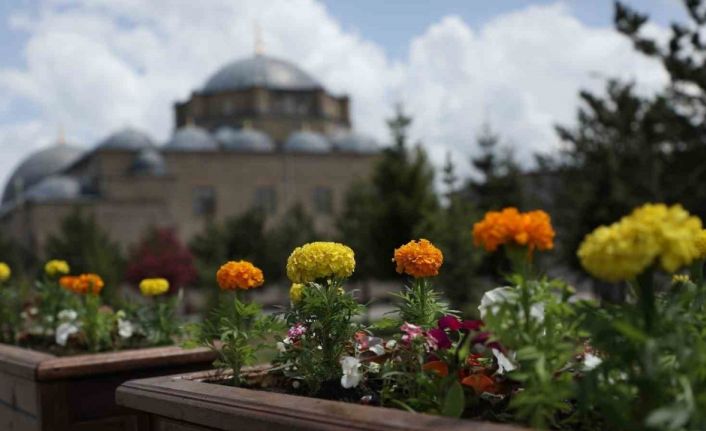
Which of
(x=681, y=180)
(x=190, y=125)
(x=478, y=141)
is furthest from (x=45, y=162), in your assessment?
(x=681, y=180)

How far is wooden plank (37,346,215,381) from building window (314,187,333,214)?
5022cm

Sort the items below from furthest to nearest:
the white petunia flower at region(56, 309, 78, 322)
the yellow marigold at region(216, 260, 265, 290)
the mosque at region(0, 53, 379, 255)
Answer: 1. the mosque at region(0, 53, 379, 255)
2. the white petunia flower at region(56, 309, 78, 322)
3. the yellow marigold at region(216, 260, 265, 290)

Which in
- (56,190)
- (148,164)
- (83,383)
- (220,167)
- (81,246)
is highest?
(148,164)

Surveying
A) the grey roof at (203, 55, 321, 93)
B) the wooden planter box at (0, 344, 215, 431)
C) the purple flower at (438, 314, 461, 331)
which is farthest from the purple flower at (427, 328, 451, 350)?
the grey roof at (203, 55, 321, 93)

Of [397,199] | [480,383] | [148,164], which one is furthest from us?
[148,164]

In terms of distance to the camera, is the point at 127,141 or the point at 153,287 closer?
the point at 153,287

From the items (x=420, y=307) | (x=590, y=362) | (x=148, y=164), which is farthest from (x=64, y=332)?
(x=148, y=164)

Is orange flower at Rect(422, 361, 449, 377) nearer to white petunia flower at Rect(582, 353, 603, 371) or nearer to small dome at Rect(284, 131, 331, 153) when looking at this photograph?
white petunia flower at Rect(582, 353, 603, 371)

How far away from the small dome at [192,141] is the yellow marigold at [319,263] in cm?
4957

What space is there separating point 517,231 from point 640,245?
42 cm

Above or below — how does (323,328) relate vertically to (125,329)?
above

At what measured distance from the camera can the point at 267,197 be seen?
54.3m

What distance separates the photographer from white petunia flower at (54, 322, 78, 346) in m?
6.77

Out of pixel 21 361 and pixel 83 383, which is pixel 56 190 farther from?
pixel 83 383
